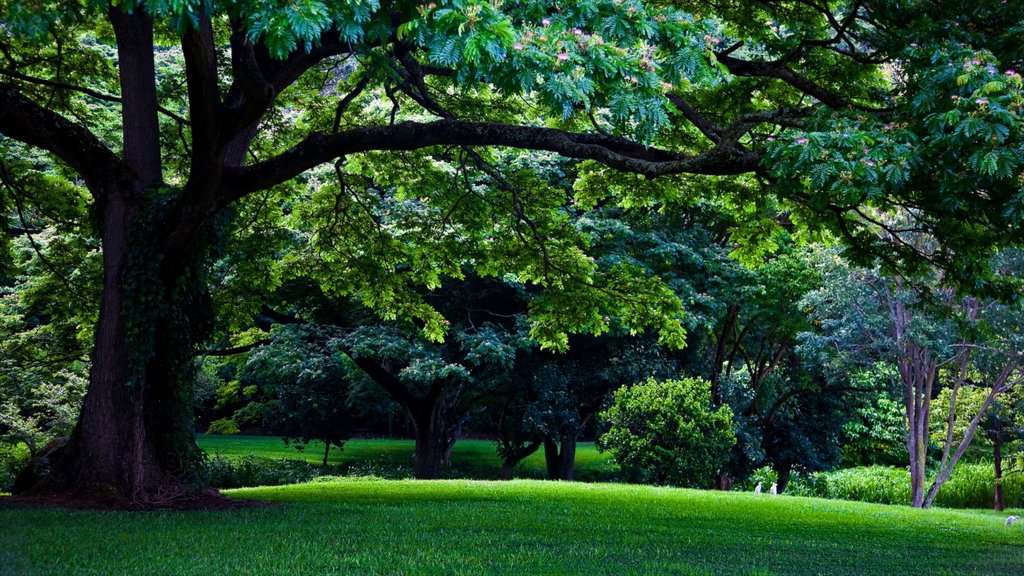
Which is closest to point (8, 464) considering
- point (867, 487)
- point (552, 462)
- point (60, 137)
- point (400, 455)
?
point (60, 137)

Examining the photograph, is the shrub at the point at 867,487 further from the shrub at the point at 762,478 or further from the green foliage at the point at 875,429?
the green foliage at the point at 875,429

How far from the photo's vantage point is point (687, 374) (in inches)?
892

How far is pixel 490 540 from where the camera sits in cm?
788

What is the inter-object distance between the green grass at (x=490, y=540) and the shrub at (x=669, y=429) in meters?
5.01

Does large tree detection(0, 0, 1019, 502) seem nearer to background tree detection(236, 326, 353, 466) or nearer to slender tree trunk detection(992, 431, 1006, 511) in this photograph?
background tree detection(236, 326, 353, 466)

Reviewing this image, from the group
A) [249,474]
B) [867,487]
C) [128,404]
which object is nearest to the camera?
[128,404]

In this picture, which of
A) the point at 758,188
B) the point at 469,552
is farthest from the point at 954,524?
the point at 469,552

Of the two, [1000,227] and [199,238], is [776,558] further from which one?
[199,238]

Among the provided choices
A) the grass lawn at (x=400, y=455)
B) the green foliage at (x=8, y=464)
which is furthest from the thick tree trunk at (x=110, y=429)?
the grass lawn at (x=400, y=455)

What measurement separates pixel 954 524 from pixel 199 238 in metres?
11.3

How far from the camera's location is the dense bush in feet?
77.3

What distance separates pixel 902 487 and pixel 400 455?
1911 centimetres

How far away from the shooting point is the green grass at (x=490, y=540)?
6.35 m

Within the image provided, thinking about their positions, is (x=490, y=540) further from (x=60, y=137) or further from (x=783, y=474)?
(x=783, y=474)
